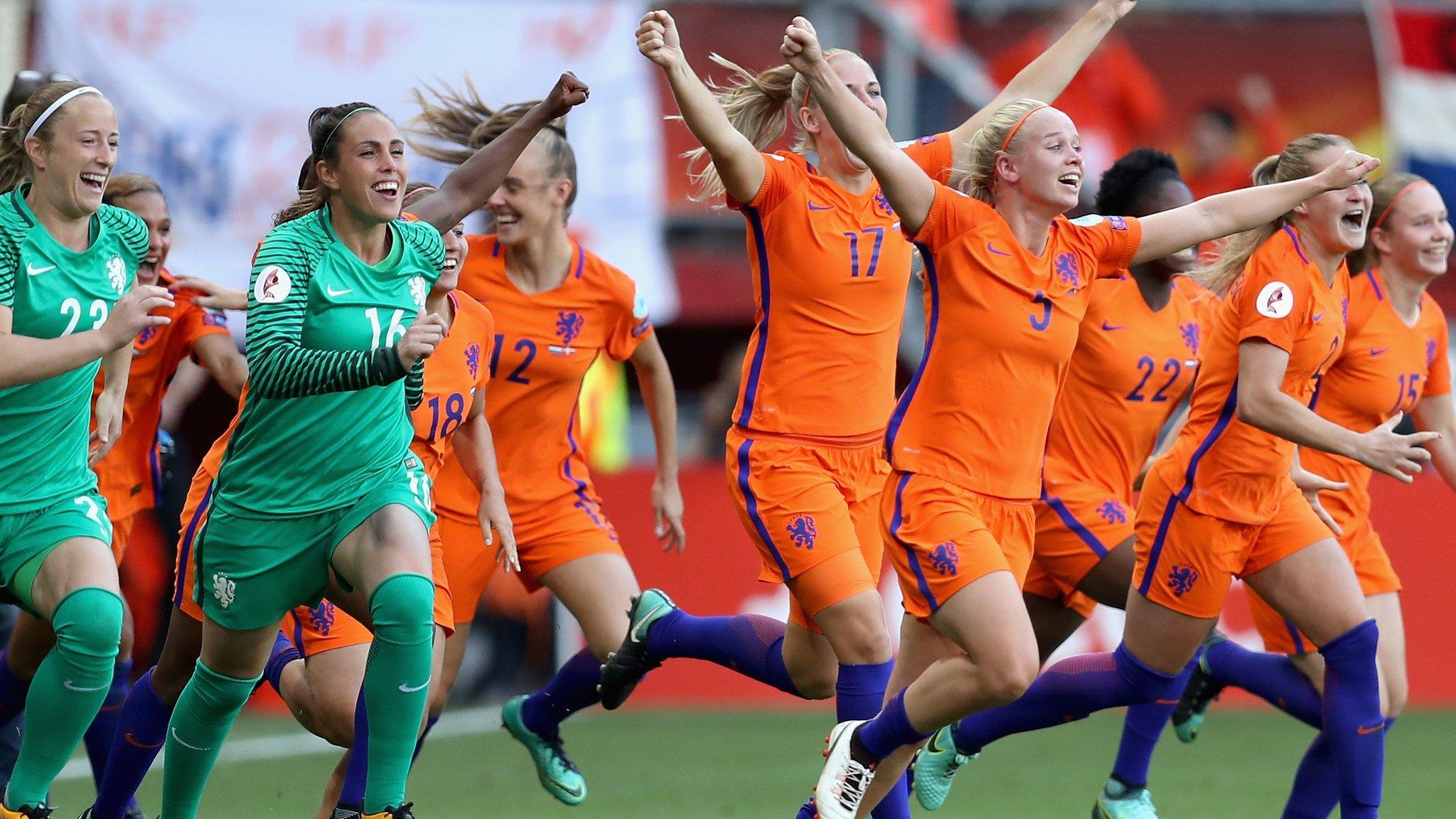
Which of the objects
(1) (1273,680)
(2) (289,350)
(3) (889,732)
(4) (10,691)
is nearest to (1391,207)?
(1) (1273,680)

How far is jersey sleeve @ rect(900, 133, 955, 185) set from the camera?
6.94 metres

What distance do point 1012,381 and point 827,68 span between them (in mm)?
1080

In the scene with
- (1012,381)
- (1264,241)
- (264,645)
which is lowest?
(264,645)

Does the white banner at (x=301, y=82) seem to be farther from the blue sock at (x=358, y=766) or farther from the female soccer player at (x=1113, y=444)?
the blue sock at (x=358, y=766)

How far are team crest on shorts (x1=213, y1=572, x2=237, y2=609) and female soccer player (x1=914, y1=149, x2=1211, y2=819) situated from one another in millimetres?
2926

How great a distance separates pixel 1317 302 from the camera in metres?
6.55

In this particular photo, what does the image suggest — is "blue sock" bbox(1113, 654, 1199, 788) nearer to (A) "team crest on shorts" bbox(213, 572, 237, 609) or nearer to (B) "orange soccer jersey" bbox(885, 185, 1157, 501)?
(B) "orange soccer jersey" bbox(885, 185, 1157, 501)

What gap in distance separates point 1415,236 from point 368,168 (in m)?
3.74

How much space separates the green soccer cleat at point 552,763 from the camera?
24.9 ft

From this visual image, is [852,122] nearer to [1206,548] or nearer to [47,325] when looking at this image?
[1206,548]

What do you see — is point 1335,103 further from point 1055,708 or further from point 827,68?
point 827,68

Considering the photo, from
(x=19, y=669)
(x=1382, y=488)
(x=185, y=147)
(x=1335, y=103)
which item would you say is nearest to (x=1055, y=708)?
(x=19, y=669)

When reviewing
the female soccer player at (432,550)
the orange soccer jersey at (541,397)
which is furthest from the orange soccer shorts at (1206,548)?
the female soccer player at (432,550)

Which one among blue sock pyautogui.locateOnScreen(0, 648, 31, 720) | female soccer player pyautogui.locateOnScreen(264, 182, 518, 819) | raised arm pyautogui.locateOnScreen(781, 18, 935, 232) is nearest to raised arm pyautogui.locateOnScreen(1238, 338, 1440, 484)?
raised arm pyautogui.locateOnScreen(781, 18, 935, 232)
